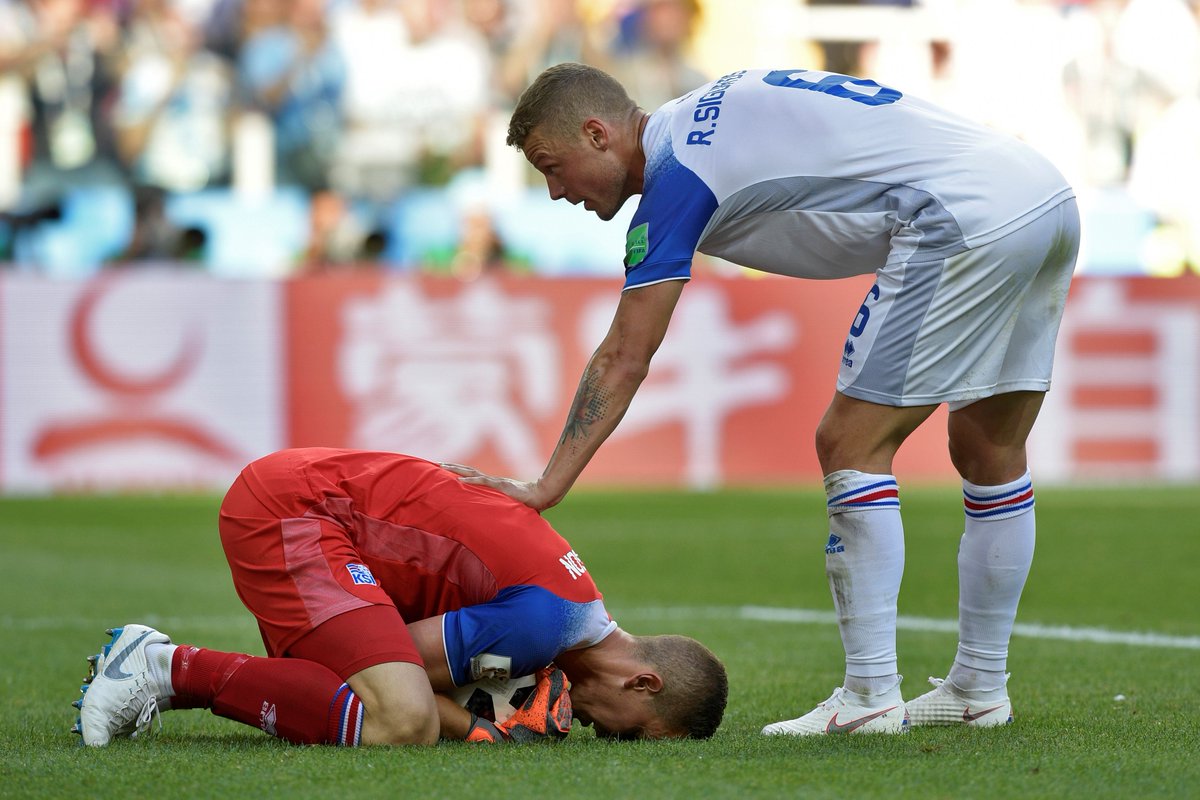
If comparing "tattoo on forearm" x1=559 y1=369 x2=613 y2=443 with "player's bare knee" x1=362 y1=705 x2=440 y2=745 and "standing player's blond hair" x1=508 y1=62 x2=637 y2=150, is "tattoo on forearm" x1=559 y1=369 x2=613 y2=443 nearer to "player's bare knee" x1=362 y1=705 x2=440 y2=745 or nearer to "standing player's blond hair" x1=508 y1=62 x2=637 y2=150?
"standing player's blond hair" x1=508 y1=62 x2=637 y2=150

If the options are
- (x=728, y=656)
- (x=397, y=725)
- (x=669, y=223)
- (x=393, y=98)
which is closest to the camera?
(x=397, y=725)

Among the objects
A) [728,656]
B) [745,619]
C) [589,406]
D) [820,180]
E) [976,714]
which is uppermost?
[820,180]

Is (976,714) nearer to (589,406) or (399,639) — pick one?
(589,406)

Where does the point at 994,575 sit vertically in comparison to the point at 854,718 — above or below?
above

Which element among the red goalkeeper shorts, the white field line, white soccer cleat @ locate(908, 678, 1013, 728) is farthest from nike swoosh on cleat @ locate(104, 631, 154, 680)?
the white field line

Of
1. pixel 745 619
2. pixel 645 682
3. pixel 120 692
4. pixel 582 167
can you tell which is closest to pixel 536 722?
pixel 645 682

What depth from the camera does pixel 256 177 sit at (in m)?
15.5

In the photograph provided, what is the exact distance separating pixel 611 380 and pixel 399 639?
82cm

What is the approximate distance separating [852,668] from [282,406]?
935 centimetres

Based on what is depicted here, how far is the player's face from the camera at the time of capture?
4.17m

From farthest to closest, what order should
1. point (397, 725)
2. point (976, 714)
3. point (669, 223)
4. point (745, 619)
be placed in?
point (745, 619) → point (976, 714) → point (669, 223) → point (397, 725)

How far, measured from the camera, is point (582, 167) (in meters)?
4.20

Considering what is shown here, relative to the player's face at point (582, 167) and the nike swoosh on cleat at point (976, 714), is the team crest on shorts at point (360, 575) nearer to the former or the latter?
the player's face at point (582, 167)

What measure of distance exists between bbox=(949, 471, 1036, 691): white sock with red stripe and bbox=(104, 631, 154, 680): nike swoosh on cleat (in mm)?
2145
